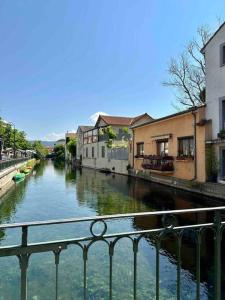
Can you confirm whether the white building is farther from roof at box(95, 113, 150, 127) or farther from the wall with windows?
roof at box(95, 113, 150, 127)

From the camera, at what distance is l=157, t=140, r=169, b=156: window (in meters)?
21.3

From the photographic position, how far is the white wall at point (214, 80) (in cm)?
1562

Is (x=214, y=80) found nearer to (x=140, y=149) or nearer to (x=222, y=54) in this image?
(x=222, y=54)

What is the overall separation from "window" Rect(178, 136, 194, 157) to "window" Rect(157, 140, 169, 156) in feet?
6.39

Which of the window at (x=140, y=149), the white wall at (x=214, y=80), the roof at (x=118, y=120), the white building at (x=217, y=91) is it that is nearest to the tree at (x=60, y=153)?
the roof at (x=118, y=120)

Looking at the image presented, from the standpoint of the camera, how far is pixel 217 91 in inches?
624

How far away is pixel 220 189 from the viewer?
14.1 meters

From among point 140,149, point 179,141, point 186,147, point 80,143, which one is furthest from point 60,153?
point 186,147

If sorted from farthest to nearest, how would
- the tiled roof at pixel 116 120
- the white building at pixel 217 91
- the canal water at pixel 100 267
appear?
the tiled roof at pixel 116 120 → the white building at pixel 217 91 → the canal water at pixel 100 267

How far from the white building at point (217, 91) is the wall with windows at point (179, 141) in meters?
0.65

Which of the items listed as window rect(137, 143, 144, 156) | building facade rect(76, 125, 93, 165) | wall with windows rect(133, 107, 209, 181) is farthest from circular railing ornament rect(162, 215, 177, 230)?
building facade rect(76, 125, 93, 165)

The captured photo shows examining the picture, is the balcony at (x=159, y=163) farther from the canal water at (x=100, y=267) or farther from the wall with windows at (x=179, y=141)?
the canal water at (x=100, y=267)

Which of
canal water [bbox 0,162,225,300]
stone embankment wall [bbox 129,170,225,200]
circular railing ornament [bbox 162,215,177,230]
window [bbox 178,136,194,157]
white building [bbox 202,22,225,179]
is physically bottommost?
canal water [bbox 0,162,225,300]

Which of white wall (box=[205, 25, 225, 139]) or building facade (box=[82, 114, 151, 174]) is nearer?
white wall (box=[205, 25, 225, 139])
